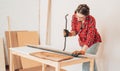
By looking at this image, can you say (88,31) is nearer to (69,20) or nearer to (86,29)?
(86,29)

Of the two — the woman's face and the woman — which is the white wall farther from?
the woman's face

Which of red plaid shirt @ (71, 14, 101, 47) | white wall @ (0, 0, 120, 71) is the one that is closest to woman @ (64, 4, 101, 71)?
red plaid shirt @ (71, 14, 101, 47)

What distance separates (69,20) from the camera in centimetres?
343

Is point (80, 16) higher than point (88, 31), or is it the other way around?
point (80, 16)

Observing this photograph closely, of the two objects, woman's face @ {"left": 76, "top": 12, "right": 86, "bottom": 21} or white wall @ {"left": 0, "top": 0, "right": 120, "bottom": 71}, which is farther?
white wall @ {"left": 0, "top": 0, "right": 120, "bottom": 71}

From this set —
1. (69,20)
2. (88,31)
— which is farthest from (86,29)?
(69,20)

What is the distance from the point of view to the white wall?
272 centimetres

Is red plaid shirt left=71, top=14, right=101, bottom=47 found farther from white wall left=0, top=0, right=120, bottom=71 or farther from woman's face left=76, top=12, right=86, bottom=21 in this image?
white wall left=0, top=0, right=120, bottom=71

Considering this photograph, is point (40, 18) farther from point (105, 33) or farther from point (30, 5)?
point (105, 33)

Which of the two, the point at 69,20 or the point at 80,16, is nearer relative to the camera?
the point at 80,16

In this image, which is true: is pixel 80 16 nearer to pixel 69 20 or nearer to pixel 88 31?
pixel 88 31

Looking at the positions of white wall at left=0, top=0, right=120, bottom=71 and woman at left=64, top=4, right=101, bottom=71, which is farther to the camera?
white wall at left=0, top=0, right=120, bottom=71

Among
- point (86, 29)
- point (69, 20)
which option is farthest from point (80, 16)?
point (69, 20)

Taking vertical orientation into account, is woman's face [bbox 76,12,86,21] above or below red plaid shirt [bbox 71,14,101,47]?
above
